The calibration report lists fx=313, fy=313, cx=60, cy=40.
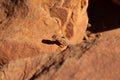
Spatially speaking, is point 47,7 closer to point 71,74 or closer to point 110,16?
point 110,16

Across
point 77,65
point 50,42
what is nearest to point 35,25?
point 50,42

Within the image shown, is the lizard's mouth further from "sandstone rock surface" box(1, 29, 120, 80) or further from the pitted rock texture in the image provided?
"sandstone rock surface" box(1, 29, 120, 80)

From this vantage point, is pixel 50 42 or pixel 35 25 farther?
pixel 35 25

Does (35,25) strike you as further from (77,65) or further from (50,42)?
(77,65)

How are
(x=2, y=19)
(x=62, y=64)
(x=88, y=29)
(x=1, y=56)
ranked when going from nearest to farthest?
(x=62, y=64)
(x=1, y=56)
(x=2, y=19)
(x=88, y=29)

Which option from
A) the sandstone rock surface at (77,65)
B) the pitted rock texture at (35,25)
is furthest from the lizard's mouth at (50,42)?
the sandstone rock surface at (77,65)

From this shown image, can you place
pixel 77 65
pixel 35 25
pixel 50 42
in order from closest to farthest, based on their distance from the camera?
1. pixel 77 65
2. pixel 50 42
3. pixel 35 25

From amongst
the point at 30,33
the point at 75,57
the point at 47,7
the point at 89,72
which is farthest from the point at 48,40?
the point at 89,72
